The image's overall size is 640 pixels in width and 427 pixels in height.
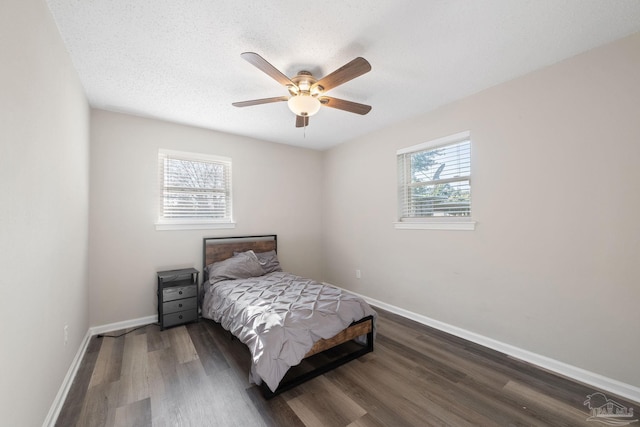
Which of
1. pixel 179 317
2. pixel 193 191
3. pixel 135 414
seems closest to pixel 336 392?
pixel 135 414

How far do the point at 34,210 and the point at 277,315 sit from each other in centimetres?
166

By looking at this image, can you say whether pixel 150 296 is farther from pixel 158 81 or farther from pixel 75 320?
pixel 158 81

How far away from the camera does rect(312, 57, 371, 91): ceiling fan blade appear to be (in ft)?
5.76

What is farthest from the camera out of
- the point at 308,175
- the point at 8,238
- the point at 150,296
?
the point at 308,175

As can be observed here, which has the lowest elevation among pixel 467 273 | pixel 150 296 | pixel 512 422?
pixel 512 422

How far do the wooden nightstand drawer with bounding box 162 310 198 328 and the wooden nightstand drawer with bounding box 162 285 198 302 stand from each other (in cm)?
19

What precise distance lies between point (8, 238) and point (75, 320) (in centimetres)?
160

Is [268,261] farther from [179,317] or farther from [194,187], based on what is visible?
[194,187]

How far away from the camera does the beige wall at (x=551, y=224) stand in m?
1.93

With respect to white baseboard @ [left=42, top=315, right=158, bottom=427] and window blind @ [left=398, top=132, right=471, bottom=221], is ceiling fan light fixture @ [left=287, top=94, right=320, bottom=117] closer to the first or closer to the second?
window blind @ [left=398, top=132, right=471, bottom=221]

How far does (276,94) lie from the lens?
273 cm

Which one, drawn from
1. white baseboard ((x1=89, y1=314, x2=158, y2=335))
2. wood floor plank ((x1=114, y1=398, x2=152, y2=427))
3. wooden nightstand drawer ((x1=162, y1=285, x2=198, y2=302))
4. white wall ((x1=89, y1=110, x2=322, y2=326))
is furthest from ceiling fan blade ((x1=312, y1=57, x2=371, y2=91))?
white baseboard ((x1=89, y1=314, x2=158, y2=335))

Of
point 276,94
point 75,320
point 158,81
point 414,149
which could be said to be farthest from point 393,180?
point 75,320

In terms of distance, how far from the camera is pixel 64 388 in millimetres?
1911
